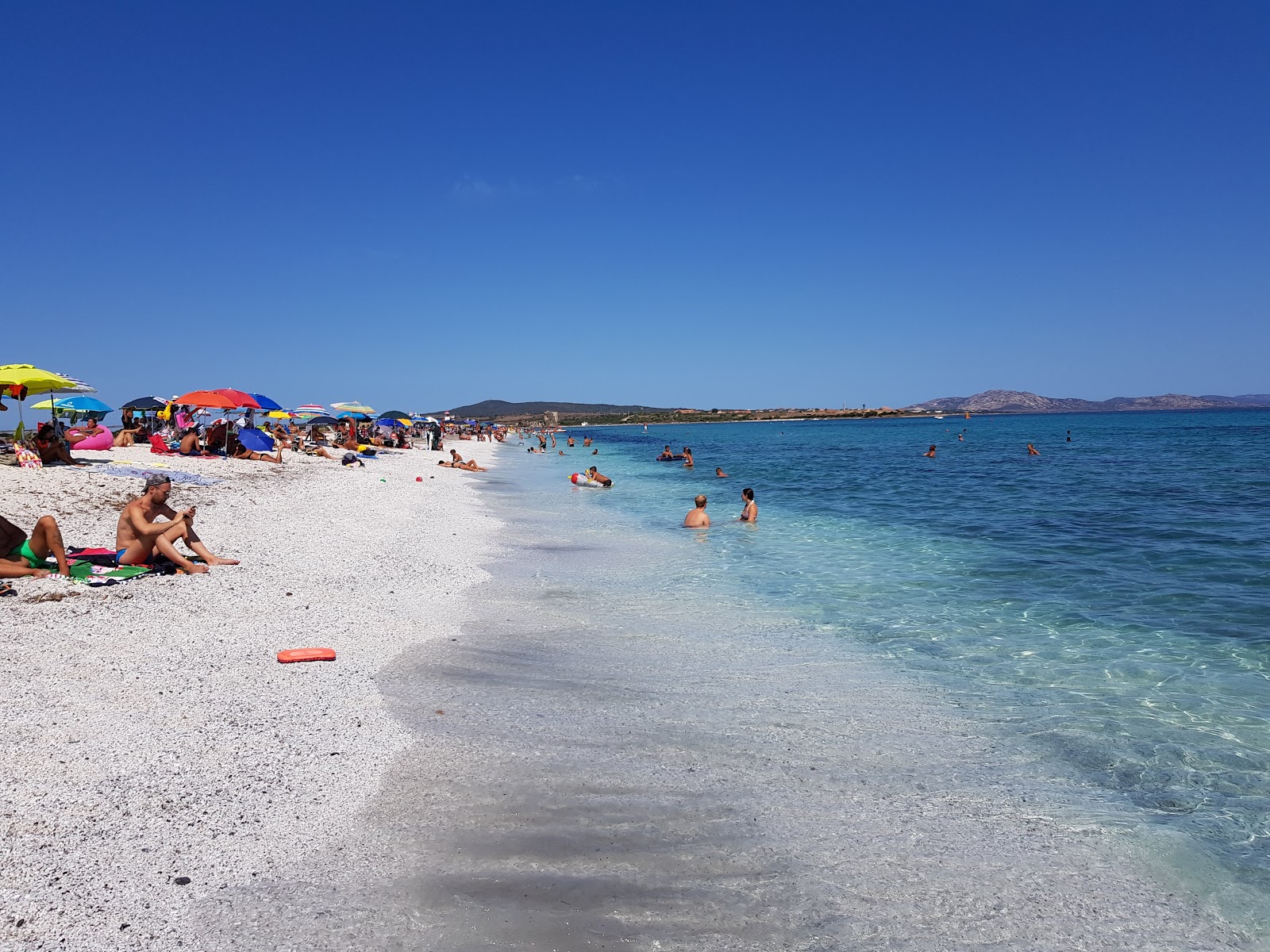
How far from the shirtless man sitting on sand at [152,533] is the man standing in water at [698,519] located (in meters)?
9.62

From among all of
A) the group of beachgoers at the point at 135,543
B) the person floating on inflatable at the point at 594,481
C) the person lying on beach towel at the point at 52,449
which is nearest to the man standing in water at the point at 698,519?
the group of beachgoers at the point at 135,543

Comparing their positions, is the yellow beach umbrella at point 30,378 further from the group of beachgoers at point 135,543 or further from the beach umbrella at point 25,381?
the group of beachgoers at point 135,543

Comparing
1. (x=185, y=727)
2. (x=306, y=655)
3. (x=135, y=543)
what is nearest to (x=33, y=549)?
(x=135, y=543)

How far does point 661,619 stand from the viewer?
8625 millimetres

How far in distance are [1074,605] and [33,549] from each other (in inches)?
474

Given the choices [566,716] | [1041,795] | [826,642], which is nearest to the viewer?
[1041,795]

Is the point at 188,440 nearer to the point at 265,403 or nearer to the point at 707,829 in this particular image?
the point at 265,403

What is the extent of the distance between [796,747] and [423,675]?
3.16 metres

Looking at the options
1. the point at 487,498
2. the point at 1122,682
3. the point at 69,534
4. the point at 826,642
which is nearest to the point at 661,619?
the point at 826,642

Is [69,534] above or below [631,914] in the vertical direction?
above

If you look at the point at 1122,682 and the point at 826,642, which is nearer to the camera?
the point at 1122,682

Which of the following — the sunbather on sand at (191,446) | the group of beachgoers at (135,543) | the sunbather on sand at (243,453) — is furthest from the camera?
the sunbather on sand at (243,453)

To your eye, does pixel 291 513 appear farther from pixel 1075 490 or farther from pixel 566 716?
pixel 1075 490

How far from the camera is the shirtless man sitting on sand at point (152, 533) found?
8750 millimetres
